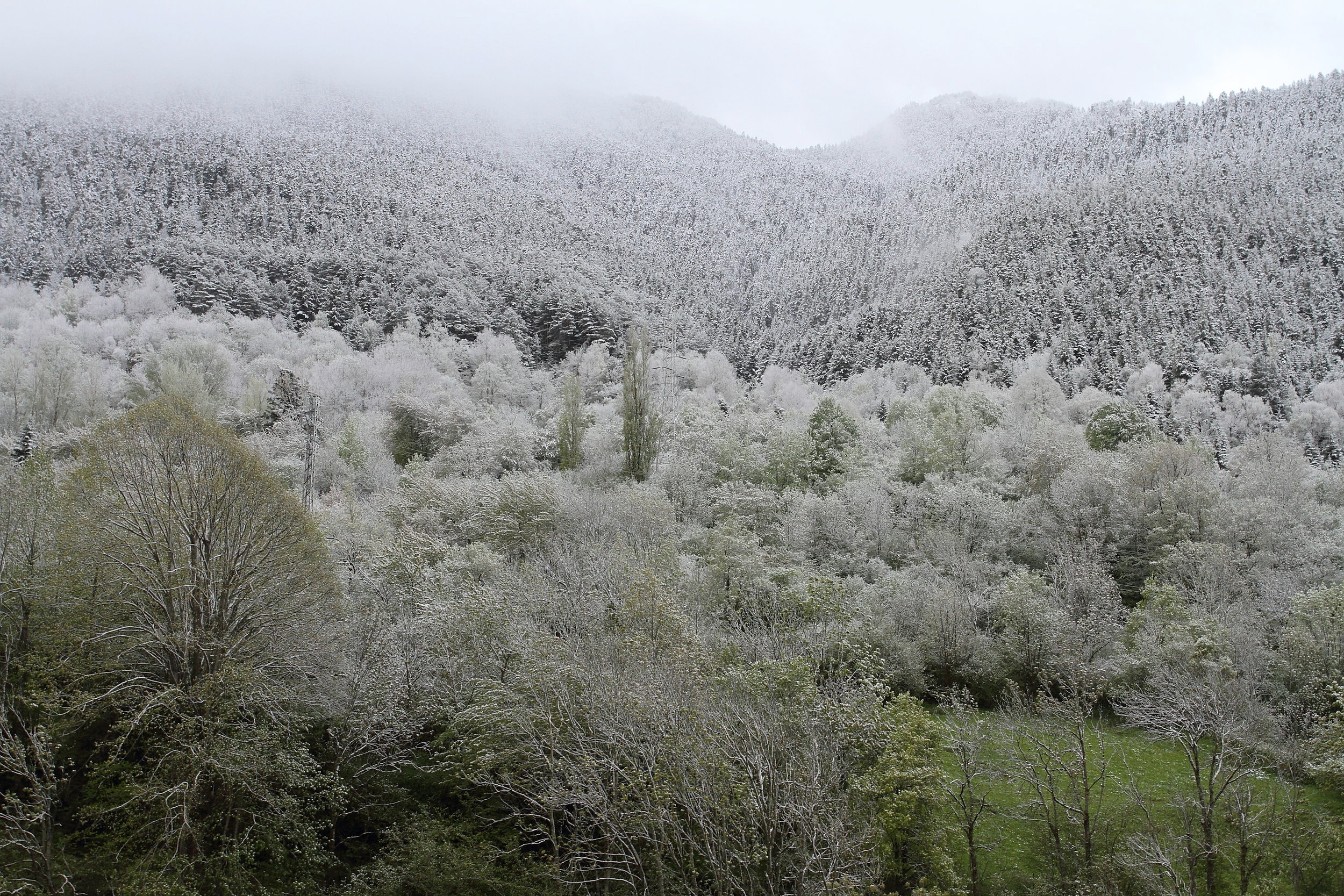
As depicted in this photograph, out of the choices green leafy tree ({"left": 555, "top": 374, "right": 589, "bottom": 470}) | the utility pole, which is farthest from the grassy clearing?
the utility pole

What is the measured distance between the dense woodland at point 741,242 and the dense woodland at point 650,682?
51.1m

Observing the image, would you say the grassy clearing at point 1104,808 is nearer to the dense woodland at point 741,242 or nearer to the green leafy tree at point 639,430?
the green leafy tree at point 639,430

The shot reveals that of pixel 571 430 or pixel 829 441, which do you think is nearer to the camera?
pixel 571 430

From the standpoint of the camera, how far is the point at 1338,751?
762 inches

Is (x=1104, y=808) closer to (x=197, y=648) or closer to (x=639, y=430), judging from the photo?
(x=197, y=648)

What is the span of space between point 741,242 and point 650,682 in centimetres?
13191

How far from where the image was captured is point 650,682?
52.9 feet

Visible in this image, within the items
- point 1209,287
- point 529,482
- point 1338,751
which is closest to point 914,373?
point 1209,287

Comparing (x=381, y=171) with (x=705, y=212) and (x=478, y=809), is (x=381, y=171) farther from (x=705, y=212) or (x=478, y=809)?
(x=478, y=809)

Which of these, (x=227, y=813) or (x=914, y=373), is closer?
(x=227, y=813)

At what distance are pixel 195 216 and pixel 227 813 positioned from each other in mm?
98498

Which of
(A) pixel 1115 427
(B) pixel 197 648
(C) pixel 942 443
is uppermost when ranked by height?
(A) pixel 1115 427

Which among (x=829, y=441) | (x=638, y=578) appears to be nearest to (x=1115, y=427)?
(x=829, y=441)

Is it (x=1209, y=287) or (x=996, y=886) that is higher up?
(x=1209, y=287)
